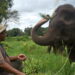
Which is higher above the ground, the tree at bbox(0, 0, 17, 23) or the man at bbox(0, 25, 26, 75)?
the man at bbox(0, 25, 26, 75)

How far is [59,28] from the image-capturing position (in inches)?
161

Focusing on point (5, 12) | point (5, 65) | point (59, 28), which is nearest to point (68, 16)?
point (59, 28)

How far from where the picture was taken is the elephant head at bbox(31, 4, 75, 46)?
13.1 ft

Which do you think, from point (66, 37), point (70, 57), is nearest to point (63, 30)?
point (66, 37)

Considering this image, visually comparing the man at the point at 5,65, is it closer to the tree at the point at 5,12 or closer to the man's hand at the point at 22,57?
the man's hand at the point at 22,57

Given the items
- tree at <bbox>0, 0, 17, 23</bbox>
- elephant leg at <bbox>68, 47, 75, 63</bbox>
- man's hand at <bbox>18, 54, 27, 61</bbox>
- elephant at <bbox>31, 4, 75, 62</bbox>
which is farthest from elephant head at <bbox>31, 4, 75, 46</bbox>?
tree at <bbox>0, 0, 17, 23</bbox>

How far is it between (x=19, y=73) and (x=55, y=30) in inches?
24.0

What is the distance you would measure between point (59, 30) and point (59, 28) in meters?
0.02

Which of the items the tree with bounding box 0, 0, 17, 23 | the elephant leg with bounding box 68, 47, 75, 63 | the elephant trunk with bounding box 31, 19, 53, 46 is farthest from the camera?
the tree with bounding box 0, 0, 17, 23

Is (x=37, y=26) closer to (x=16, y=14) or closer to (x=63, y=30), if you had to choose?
(x=63, y=30)

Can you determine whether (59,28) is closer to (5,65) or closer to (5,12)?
(5,65)

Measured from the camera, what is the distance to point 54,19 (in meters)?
4.10

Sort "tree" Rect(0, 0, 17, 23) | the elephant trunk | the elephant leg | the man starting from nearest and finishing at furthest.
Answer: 1. the elephant trunk
2. the man
3. the elephant leg
4. "tree" Rect(0, 0, 17, 23)

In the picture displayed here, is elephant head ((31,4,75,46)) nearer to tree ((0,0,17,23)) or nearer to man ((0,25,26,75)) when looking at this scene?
man ((0,25,26,75))
